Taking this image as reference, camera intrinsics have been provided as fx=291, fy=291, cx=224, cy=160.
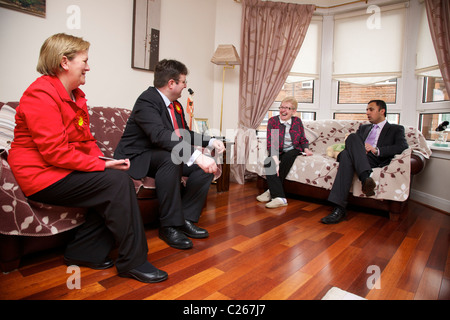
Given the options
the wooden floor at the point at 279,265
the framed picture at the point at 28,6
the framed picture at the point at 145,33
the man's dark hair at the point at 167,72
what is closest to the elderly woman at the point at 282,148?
the wooden floor at the point at 279,265

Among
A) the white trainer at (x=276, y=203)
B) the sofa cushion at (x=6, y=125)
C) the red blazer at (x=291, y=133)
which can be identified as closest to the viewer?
the sofa cushion at (x=6, y=125)

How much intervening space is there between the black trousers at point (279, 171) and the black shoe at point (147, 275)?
1722mm

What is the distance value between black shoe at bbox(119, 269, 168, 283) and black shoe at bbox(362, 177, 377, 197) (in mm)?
1782

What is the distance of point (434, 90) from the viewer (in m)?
3.27

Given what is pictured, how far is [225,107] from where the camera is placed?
414 cm

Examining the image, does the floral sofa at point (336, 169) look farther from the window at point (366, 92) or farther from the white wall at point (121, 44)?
the white wall at point (121, 44)

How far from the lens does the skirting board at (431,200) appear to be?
2779 mm

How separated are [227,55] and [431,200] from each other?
9.00 ft

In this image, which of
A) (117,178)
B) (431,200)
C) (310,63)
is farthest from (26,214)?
(310,63)

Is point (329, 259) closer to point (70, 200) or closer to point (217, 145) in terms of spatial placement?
point (217, 145)

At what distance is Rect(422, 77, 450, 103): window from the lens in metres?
3.18

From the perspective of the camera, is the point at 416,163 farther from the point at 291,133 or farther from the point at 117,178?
the point at 117,178

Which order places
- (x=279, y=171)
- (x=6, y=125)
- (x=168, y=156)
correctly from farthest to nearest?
(x=279, y=171)
(x=168, y=156)
(x=6, y=125)

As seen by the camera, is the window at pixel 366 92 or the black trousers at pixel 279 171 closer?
the black trousers at pixel 279 171
